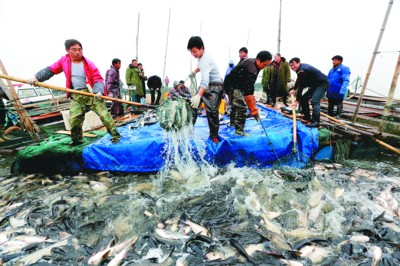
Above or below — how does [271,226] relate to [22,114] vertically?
below

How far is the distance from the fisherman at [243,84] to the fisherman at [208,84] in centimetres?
44

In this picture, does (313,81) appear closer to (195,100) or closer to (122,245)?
(195,100)

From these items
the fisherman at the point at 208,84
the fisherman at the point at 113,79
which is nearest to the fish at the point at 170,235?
the fisherman at the point at 208,84

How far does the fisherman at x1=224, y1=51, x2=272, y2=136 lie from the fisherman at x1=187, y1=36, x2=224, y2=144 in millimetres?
444

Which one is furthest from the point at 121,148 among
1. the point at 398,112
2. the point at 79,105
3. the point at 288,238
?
the point at 398,112

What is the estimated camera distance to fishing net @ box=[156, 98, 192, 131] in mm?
4559

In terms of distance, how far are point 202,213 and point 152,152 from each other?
1857mm

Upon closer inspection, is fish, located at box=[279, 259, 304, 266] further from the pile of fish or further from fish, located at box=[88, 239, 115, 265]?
fish, located at box=[88, 239, 115, 265]

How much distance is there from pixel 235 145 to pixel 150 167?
6.53 feet

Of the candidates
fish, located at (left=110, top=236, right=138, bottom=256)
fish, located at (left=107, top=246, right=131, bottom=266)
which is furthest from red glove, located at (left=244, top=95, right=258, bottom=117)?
fish, located at (left=107, top=246, right=131, bottom=266)

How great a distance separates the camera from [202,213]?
368 centimetres

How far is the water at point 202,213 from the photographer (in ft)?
9.38

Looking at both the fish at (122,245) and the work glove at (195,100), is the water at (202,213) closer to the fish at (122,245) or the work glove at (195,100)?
the fish at (122,245)

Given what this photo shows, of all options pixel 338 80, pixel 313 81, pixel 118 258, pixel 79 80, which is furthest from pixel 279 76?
pixel 118 258
